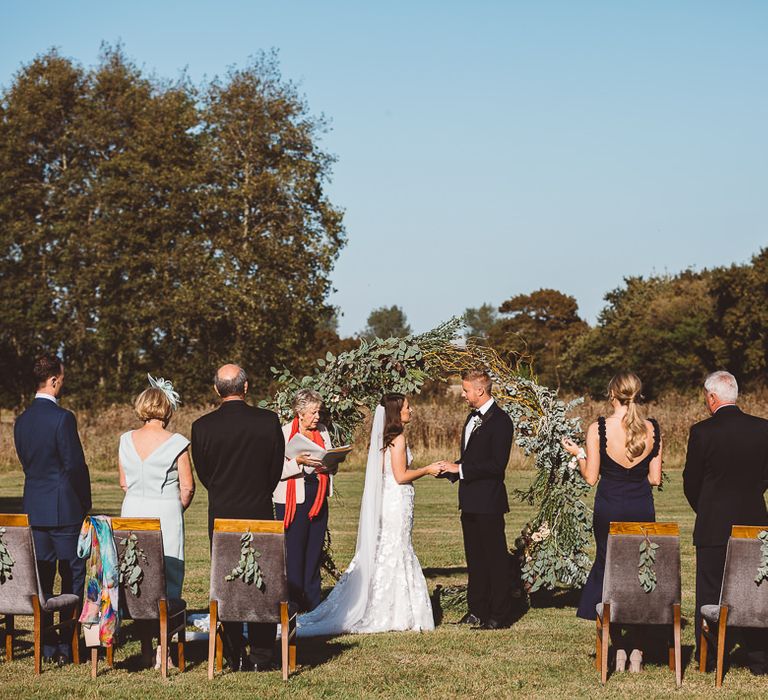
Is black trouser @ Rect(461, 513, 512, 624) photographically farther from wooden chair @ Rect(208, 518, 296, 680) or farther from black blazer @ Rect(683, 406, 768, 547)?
wooden chair @ Rect(208, 518, 296, 680)

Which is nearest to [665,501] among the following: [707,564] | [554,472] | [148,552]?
[554,472]

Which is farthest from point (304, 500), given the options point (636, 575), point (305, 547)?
point (636, 575)

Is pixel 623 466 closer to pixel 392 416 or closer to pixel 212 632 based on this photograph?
pixel 392 416

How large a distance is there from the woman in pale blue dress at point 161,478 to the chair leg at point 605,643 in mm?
3097

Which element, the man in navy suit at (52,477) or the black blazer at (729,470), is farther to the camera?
the man in navy suit at (52,477)

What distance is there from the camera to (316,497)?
10.2 meters

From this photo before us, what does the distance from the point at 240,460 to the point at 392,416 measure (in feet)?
6.84

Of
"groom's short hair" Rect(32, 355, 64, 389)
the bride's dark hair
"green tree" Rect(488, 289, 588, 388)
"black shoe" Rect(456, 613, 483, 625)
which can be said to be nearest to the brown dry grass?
"black shoe" Rect(456, 613, 483, 625)

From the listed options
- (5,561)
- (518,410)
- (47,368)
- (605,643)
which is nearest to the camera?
(605,643)

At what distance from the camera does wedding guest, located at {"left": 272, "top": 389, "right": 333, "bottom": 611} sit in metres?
10.0

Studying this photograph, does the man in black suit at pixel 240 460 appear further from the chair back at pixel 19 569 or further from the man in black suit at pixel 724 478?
the man in black suit at pixel 724 478

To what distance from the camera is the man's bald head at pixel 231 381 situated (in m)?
8.22

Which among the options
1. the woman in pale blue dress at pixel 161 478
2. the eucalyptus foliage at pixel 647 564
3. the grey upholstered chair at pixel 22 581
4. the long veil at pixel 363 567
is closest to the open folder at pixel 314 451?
the long veil at pixel 363 567

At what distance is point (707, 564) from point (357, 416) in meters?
4.04
